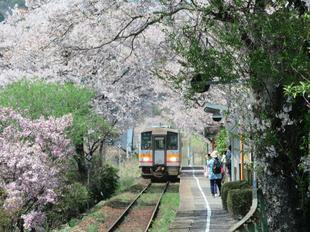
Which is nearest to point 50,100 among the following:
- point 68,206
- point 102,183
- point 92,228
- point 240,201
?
point 68,206

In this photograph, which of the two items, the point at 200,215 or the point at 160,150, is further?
the point at 160,150

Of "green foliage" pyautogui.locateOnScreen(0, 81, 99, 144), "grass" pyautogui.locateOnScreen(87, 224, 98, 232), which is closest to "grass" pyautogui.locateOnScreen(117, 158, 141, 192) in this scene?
"green foliage" pyautogui.locateOnScreen(0, 81, 99, 144)

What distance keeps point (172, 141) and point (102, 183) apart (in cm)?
695

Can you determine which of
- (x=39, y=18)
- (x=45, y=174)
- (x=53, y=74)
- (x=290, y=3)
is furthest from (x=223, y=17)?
(x=53, y=74)

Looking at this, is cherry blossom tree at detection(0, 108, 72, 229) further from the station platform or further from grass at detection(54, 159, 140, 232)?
the station platform

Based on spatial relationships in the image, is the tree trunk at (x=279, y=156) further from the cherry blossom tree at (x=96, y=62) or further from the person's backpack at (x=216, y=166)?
the person's backpack at (x=216, y=166)

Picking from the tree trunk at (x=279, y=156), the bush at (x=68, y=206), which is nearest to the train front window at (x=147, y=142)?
the bush at (x=68, y=206)

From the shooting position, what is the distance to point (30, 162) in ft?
48.4

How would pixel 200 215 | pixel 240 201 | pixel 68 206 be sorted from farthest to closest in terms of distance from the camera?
pixel 68 206, pixel 200 215, pixel 240 201

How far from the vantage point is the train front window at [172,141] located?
3294 centimetres

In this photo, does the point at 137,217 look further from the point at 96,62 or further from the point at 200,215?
the point at 96,62

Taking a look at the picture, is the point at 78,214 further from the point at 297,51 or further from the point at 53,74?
the point at 297,51

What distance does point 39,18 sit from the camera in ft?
65.4

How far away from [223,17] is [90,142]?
18.0 meters
